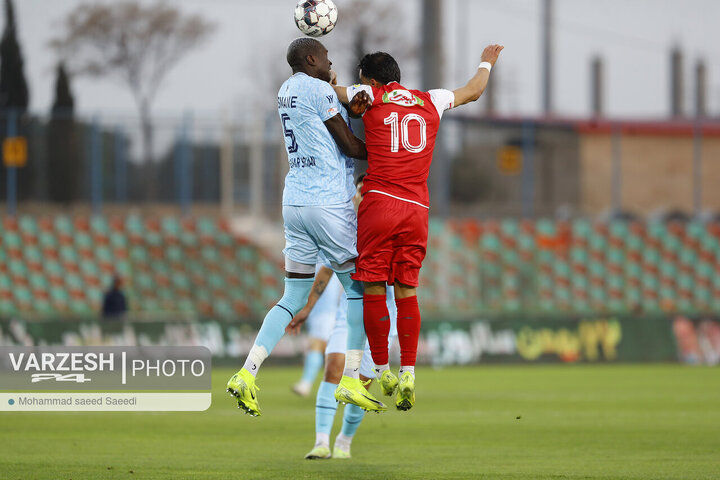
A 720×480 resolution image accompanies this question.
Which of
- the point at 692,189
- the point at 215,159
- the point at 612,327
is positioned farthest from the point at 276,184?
the point at 692,189

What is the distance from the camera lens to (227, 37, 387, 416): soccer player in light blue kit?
8.72 metres

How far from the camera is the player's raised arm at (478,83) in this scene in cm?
910

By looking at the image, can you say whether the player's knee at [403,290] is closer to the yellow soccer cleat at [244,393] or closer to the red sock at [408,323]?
the red sock at [408,323]

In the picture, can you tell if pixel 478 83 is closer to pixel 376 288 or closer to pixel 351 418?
pixel 376 288

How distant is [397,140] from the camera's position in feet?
28.9

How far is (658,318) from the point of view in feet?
83.0

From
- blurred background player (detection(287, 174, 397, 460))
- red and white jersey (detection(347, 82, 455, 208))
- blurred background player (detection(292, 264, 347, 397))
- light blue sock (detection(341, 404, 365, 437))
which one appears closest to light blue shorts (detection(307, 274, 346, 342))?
blurred background player (detection(292, 264, 347, 397))

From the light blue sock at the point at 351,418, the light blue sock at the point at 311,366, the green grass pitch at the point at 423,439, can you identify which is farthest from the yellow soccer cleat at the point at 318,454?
the light blue sock at the point at 311,366

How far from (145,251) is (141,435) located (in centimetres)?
1541

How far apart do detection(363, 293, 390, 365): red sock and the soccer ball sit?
203 centimetres

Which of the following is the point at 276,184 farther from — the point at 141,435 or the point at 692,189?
the point at 141,435

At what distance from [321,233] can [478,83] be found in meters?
1.67

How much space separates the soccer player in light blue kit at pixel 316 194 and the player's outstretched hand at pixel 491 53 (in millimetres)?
1326

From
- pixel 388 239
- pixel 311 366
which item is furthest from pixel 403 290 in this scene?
pixel 311 366
